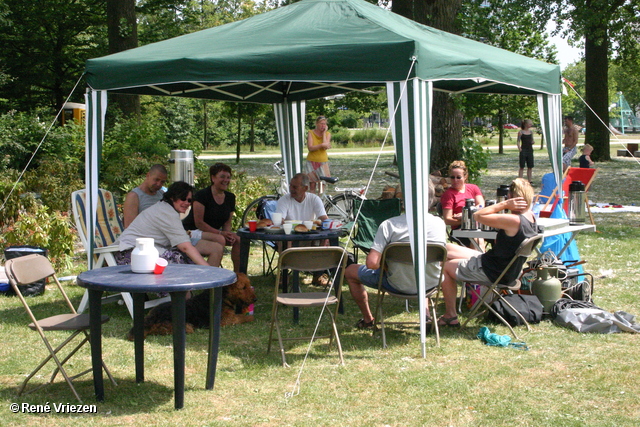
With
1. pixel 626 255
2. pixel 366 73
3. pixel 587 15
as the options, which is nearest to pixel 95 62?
pixel 366 73

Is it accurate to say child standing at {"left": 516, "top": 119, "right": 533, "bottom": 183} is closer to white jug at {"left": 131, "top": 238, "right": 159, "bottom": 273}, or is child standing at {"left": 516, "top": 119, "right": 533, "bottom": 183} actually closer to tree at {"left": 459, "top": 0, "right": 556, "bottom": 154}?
tree at {"left": 459, "top": 0, "right": 556, "bottom": 154}

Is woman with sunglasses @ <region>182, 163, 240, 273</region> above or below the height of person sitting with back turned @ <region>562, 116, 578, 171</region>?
below

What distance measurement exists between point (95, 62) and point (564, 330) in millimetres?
4274

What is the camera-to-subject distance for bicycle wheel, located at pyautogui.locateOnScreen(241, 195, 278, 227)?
8906 millimetres

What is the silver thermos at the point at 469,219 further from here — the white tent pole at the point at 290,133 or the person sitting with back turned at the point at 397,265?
the white tent pole at the point at 290,133

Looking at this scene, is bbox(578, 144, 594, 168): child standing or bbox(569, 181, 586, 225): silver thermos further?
bbox(578, 144, 594, 168): child standing

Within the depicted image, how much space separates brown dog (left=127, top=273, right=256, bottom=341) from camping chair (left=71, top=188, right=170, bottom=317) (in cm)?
32

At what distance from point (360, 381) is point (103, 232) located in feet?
10.4

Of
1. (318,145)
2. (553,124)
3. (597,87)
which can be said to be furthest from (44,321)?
(597,87)

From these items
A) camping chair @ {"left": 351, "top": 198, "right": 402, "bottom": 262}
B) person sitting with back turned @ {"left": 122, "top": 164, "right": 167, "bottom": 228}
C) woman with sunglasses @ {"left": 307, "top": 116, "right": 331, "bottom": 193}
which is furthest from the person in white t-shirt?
woman with sunglasses @ {"left": 307, "top": 116, "right": 331, "bottom": 193}

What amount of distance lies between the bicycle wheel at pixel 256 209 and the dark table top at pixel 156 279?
474 cm

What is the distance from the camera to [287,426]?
11.5 ft

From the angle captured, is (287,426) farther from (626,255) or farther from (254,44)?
(626,255)

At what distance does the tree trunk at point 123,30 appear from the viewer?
13508 mm
